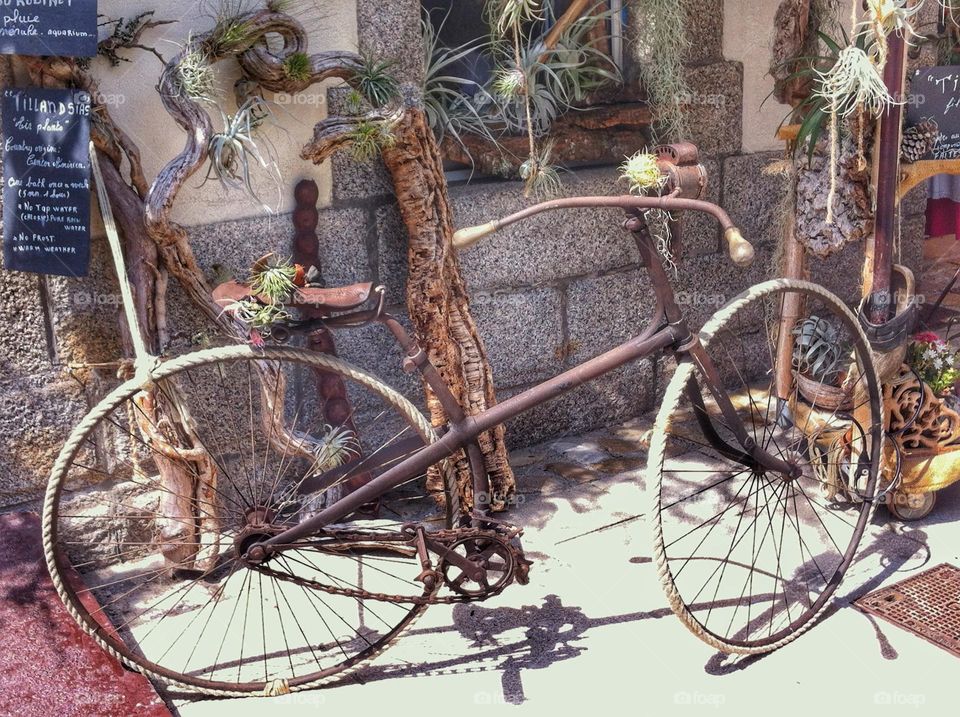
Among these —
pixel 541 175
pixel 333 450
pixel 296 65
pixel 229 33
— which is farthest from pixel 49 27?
pixel 541 175

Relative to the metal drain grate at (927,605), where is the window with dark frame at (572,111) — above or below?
above

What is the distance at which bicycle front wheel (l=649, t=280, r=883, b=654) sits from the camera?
153 inches

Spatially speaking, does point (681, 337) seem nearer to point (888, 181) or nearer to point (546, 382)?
point (546, 382)

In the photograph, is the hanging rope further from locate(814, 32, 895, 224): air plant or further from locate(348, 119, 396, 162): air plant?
locate(814, 32, 895, 224): air plant

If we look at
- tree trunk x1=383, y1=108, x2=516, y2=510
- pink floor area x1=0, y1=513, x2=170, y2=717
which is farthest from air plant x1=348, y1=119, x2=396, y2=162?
pink floor area x1=0, y1=513, x2=170, y2=717

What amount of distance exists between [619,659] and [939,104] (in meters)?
2.55

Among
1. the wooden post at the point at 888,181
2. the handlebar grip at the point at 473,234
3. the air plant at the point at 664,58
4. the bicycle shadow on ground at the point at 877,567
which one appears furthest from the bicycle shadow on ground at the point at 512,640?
the air plant at the point at 664,58

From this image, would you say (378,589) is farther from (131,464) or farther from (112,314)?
(112,314)

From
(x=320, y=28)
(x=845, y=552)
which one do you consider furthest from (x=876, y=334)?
(x=320, y=28)

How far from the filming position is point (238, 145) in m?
4.21

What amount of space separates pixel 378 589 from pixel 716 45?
3.20 meters

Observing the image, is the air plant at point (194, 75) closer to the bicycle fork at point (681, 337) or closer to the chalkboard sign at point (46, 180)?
the chalkboard sign at point (46, 180)

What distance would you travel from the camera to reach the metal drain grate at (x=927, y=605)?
13.4 feet

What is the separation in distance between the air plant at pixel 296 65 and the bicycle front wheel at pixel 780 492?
176cm
